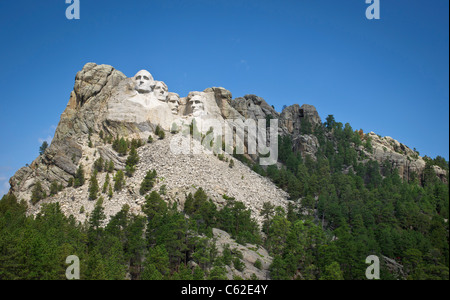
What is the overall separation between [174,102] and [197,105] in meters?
6.46

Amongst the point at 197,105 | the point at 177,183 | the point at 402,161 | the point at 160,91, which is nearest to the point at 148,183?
the point at 177,183

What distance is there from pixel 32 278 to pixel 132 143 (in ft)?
170

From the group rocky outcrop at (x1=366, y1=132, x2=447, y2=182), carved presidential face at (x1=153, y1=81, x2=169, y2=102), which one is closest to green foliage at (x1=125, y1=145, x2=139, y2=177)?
carved presidential face at (x1=153, y1=81, x2=169, y2=102)

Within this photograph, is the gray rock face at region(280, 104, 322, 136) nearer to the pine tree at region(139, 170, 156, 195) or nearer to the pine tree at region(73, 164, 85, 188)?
the pine tree at region(139, 170, 156, 195)

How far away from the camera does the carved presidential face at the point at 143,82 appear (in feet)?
347

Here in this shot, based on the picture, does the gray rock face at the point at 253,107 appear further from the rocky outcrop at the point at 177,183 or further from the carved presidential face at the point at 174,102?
the rocky outcrop at the point at 177,183

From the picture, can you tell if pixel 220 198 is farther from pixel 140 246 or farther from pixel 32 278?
pixel 32 278

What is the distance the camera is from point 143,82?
349ft

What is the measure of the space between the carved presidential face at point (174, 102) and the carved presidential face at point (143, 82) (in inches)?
288

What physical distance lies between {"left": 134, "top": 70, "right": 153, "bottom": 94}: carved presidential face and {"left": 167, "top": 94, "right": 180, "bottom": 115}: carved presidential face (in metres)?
7.33

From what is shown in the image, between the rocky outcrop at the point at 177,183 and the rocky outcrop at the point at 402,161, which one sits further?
the rocky outcrop at the point at 402,161

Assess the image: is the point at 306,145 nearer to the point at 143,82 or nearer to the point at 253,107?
the point at 253,107

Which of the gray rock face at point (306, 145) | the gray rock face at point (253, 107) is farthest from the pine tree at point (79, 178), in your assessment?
the gray rock face at point (306, 145)
